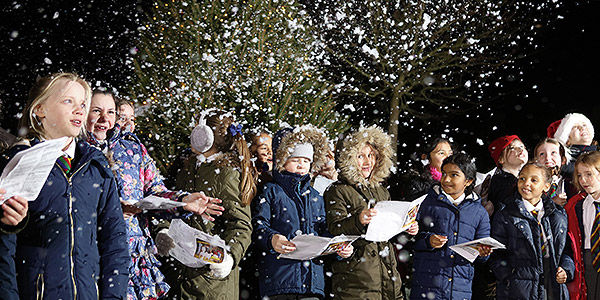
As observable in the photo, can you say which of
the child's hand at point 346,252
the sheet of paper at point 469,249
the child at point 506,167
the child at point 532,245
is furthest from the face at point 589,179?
the child's hand at point 346,252

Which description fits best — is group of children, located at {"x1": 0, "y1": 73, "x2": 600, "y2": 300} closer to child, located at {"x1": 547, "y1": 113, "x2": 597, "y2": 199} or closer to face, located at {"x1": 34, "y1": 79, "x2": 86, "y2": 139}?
face, located at {"x1": 34, "y1": 79, "x2": 86, "y2": 139}

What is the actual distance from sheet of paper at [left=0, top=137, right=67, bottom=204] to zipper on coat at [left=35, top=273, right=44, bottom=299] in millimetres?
349

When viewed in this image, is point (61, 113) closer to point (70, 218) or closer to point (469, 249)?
point (70, 218)

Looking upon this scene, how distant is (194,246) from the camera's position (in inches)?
142

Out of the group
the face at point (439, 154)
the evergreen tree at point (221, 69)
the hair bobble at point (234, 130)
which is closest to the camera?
the hair bobble at point (234, 130)

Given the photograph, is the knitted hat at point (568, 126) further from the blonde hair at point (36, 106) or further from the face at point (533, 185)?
the blonde hair at point (36, 106)

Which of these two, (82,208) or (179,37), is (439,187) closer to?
(82,208)

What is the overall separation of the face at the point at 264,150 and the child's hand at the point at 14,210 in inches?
129

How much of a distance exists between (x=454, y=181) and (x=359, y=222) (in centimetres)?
109

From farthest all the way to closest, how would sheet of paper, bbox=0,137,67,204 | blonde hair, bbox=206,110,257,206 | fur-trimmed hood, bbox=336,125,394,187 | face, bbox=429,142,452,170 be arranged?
face, bbox=429,142,452,170, fur-trimmed hood, bbox=336,125,394,187, blonde hair, bbox=206,110,257,206, sheet of paper, bbox=0,137,67,204

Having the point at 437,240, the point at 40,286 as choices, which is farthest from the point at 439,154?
the point at 40,286

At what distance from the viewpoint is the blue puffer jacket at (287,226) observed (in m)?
Result: 4.14

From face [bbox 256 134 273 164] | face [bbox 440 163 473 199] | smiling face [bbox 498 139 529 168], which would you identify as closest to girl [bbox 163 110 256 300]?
face [bbox 256 134 273 164]

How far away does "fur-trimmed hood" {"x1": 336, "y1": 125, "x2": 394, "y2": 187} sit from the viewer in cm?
453
